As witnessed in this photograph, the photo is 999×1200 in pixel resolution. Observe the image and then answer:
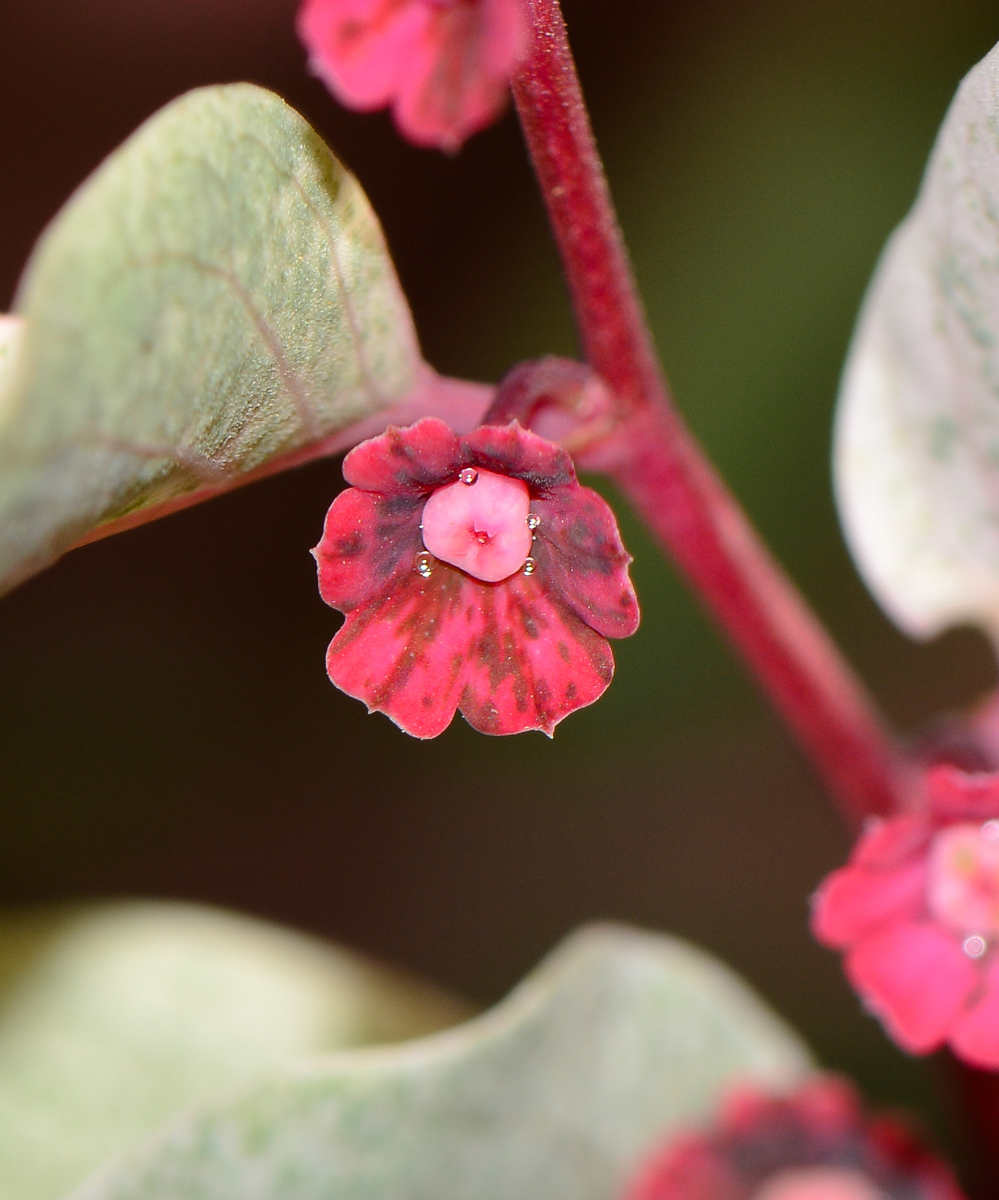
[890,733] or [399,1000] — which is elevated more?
[890,733]

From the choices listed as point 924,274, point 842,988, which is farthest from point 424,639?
point 842,988

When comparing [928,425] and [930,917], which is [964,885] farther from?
[928,425]

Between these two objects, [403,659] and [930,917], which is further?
[930,917]

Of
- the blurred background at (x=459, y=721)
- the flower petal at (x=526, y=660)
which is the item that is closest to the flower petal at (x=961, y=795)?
the flower petal at (x=526, y=660)

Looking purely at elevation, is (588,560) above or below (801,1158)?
above

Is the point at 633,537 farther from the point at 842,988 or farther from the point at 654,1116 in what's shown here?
the point at 654,1116

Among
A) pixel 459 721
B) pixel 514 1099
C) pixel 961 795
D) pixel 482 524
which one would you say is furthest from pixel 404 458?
pixel 459 721

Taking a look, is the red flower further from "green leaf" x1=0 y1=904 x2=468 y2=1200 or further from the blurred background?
the blurred background
